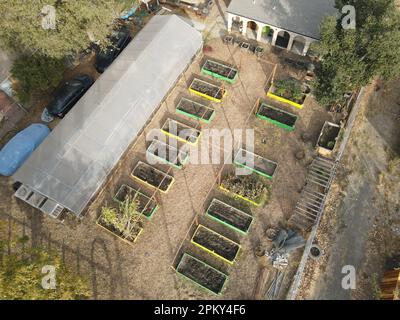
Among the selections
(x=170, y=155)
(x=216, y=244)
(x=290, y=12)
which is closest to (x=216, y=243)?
(x=216, y=244)

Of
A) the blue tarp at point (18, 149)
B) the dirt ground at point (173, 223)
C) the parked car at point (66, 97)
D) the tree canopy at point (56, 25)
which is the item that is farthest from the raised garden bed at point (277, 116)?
the blue tarp at point (18, 149)

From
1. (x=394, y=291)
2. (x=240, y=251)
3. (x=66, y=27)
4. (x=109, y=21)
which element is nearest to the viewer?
(x=394, y=291)

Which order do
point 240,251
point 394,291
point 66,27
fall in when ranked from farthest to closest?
point 66,27
point 240,251
point 394,291

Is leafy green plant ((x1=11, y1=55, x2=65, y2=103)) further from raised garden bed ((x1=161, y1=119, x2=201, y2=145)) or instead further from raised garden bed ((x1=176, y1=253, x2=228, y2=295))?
raised garden bed ((x1=176, y1=253, x2=228, y2=295))

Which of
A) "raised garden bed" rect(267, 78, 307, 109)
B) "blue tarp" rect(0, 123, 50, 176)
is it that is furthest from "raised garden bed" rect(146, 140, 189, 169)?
"raised garden bed" rect(267, 78, 307, 109)

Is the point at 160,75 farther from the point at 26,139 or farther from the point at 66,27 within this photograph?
the point at 26,139

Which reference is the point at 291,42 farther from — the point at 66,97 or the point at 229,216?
the point at 66,97

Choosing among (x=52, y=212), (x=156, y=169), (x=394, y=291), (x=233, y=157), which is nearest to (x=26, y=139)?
(x=52, y=212)
